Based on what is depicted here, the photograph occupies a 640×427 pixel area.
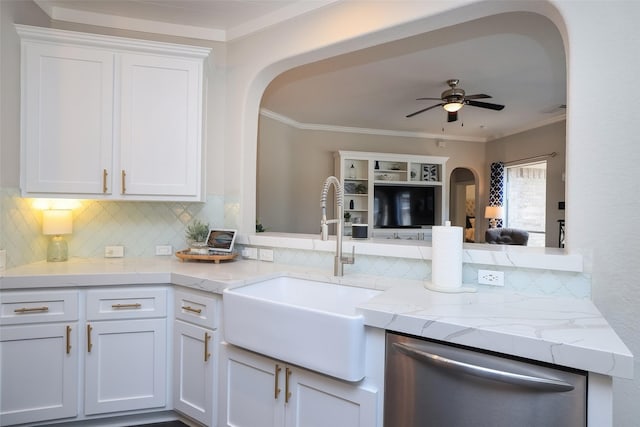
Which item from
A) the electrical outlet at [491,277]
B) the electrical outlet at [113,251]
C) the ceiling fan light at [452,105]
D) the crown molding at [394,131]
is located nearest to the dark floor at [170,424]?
the electrical outlet at [113,251]

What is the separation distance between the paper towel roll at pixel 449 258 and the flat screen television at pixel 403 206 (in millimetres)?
4591

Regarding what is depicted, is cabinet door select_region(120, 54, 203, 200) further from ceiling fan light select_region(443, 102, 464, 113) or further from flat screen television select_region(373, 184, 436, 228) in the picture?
flat screen television select_region(373, 184, 436, 228)

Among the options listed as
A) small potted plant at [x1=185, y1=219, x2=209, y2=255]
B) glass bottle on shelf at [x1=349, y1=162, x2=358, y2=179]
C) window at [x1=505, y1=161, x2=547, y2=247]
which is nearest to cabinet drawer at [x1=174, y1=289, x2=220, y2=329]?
small potted plant at [x1=185, y1=219, x2=209, y2=255]

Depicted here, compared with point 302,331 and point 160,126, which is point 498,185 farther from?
point 302,331

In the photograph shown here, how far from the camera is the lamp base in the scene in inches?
88.6

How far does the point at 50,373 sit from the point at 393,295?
185 cm

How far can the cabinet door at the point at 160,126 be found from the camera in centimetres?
221

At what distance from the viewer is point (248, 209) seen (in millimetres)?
2602

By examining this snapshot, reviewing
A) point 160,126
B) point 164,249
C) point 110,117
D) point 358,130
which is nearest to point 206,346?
point 164,249

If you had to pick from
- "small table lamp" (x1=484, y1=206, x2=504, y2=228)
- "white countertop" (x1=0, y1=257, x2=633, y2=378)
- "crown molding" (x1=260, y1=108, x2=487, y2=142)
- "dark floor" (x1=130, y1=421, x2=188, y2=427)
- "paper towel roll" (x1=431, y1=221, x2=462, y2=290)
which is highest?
"crown molding" (x1=260, y1=108, x2=487, y2=142)

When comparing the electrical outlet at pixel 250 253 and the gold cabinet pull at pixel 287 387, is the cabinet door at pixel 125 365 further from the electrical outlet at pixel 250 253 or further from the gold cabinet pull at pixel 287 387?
the gold cabinet pull at pixel 287 387

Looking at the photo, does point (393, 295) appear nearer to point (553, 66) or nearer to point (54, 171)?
point (54, 171)

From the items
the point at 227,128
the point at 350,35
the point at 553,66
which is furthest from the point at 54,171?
the point at 553,66

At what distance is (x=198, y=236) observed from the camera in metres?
2.48
